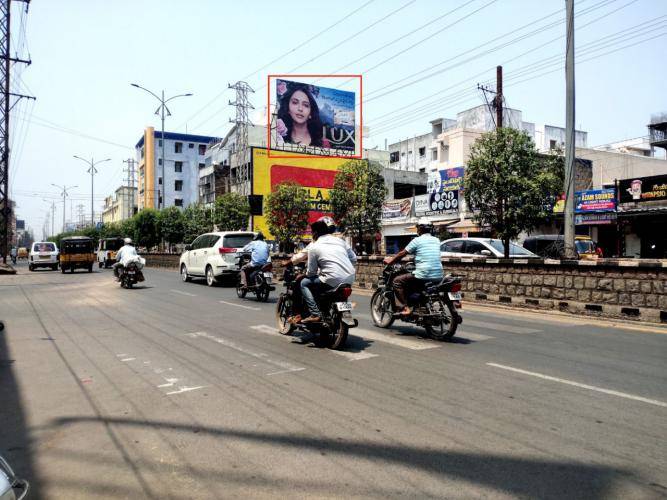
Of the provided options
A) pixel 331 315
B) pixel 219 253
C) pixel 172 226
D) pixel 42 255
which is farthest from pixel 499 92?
pixel 172 226

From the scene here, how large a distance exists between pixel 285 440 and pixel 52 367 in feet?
12.8

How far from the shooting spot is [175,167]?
80688mm

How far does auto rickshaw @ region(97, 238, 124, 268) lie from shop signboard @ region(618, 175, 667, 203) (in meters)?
34.2

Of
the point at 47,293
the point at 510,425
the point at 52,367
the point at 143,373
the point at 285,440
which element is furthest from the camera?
the point at 47,293

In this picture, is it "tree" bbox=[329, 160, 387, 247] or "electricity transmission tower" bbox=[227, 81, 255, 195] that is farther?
"electricity transmission tower" bbox=[227, 81, 255, 195]

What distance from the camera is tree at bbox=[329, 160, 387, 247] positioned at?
27938 mm

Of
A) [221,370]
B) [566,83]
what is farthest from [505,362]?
[566,83]

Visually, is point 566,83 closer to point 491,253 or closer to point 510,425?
point 491,253

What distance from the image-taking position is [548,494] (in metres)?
2.98

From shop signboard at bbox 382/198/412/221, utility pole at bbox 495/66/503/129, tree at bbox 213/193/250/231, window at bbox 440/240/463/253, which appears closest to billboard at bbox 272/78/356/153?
tree at bbox 213/193/250/231

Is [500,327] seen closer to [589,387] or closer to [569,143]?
[589,387]

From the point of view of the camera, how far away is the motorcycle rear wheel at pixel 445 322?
7797 millimetres

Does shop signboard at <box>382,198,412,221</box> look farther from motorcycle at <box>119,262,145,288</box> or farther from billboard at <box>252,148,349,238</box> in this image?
motorcycle at <box>119,262,145,288</box>

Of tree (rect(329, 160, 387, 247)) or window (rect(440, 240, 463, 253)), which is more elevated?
tree (rect(329, 160, 387, 247))
